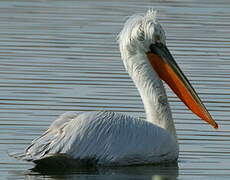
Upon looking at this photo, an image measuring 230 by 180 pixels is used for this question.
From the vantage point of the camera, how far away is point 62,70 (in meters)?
14.5

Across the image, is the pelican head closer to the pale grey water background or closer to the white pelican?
the white pelican

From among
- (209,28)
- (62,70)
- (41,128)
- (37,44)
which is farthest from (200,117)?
(209,28)

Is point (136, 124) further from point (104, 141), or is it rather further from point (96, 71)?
point (96, 71)

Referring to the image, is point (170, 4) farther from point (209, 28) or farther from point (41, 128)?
point (41, 128)

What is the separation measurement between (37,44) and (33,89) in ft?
9.43

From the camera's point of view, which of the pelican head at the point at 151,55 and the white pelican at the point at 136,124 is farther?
the pelican head at the point at 151,55

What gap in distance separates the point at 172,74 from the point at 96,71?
2.90 m

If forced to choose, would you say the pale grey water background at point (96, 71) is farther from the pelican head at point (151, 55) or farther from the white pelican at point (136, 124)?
the pelican head at point (151, 55)

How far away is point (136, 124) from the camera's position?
1085cm

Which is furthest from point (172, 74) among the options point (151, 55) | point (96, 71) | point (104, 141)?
point (96, 71)

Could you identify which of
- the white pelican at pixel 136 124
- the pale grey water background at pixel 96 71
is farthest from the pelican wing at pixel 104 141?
the pale grey water background at pixel 96 71

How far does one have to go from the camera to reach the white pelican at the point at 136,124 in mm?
10547

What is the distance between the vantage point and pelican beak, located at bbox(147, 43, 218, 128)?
38.0ft

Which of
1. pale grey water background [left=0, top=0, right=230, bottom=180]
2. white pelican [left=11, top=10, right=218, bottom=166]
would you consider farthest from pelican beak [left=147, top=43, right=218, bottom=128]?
pale grey water background [left=0, top=0, right=230, bottom=180]
